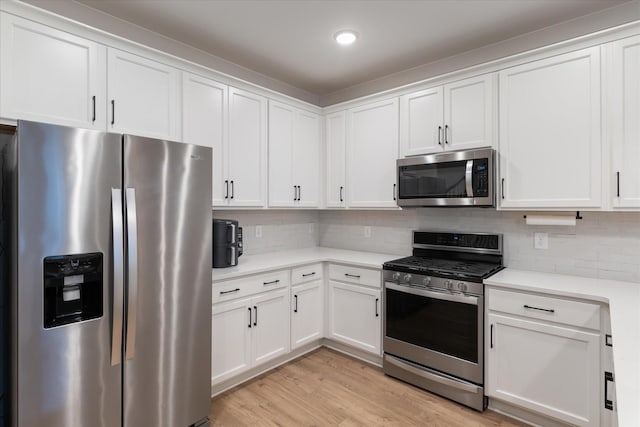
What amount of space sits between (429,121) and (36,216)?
2679 mm

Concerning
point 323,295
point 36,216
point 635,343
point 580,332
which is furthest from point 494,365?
point 36,216

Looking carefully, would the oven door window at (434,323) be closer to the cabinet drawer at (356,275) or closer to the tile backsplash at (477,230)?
the cabinet drawer at (356,275)

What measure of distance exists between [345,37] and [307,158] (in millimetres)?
1222

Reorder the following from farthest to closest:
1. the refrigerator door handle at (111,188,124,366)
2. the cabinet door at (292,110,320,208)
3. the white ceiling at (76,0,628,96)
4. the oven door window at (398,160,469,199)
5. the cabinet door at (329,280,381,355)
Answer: the cabinet door at (292,110,320,208) → the cabinet door at (329,280,381,355) → the oven door window at (398,160,469,199) → the white ceiling at (76,0,628,96) → the refrigerator door handle at (111,188,124,366)

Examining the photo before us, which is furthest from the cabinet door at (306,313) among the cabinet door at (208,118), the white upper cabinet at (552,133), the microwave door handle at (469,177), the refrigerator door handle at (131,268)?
the white upper cabinet at (552,133)

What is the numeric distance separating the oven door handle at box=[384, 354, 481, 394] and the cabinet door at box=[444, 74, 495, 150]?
68.1 inches

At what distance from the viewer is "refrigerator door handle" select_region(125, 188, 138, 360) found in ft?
5.59

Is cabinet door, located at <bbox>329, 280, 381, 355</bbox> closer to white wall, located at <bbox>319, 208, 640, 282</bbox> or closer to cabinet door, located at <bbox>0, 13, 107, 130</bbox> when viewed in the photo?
white wall, located at <bbox>319, 208, 640, 282</bbox>

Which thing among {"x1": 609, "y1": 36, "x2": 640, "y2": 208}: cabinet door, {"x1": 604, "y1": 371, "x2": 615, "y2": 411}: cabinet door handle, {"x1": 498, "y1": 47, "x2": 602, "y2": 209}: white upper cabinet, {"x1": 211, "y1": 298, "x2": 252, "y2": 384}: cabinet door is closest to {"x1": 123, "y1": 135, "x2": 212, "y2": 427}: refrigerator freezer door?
{"x1": 211, "y1": 298, "x2": 252, "y2": 384}: cabinet door

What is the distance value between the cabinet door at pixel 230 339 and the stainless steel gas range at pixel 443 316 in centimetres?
113

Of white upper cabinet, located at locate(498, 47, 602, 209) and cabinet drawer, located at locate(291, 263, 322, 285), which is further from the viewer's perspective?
cabinet drawer, located at locate(291, 263, 322, 285)

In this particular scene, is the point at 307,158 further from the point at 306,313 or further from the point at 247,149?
the point at 306,313

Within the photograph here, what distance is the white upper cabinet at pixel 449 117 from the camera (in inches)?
99.7

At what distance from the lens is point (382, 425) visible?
2154 mm
